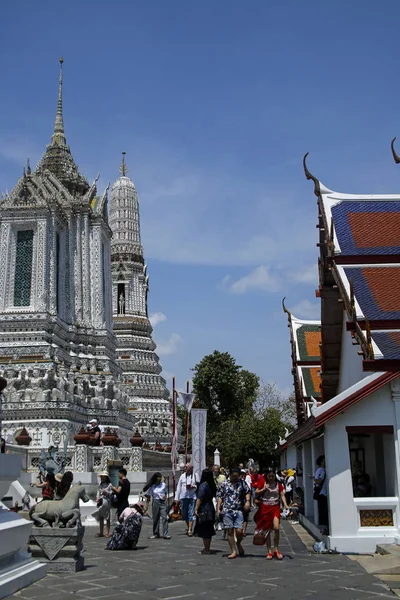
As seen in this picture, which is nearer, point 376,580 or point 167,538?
point 376,580

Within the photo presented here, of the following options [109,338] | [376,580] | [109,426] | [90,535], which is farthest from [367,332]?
[109,338]

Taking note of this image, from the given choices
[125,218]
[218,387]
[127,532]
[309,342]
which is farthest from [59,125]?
[127,532]

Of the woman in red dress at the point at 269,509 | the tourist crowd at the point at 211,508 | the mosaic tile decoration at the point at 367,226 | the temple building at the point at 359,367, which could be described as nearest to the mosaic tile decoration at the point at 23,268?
the temple building at the point at 359,367

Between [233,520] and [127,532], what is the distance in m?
Result: 2.24

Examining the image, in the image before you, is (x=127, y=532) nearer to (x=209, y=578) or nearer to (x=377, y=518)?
(x=209, y=578)

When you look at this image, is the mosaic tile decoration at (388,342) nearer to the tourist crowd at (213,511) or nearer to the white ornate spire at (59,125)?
the tourist crowd at (213,511)

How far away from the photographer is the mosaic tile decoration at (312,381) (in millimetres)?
26650

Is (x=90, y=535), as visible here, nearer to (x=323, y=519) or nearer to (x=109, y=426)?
(x=323, y=519)

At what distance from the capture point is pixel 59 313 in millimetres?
44812

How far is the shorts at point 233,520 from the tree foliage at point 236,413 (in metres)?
38.6

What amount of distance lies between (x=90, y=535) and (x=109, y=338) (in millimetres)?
31847

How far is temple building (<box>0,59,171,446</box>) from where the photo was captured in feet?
121

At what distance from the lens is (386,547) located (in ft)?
37.0

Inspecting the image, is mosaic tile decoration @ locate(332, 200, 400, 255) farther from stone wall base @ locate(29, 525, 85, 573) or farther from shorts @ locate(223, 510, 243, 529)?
stone wall base @ locate(29, 525, 85, 573)
